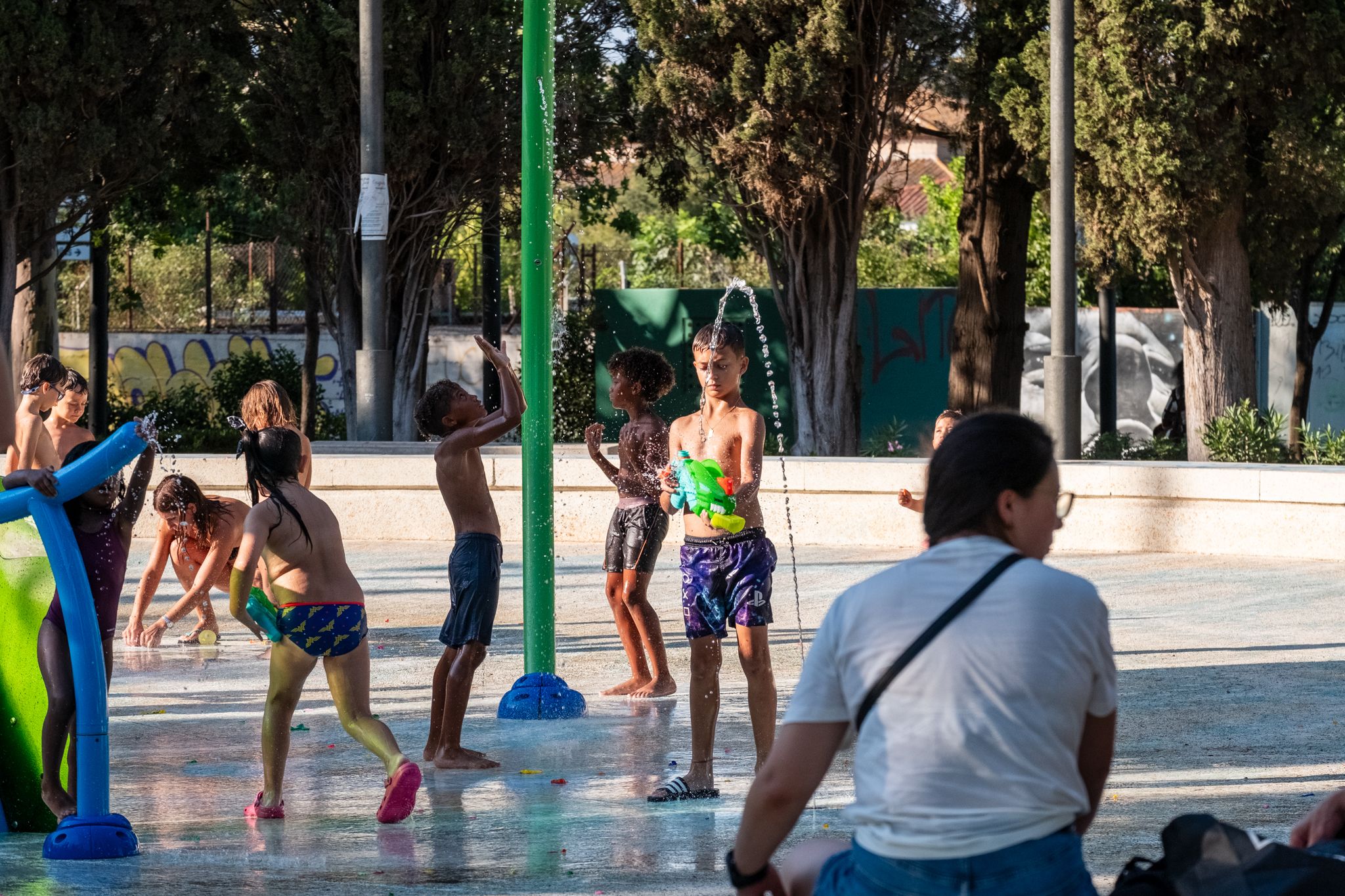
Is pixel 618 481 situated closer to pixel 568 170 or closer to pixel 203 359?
pixel 568 170

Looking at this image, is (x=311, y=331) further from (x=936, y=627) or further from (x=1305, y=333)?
(x=936, y=627)

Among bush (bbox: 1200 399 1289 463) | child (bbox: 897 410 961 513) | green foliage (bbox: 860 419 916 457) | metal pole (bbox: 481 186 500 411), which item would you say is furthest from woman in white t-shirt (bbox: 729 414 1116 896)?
metal pole (bbox: 481 186 500 411)

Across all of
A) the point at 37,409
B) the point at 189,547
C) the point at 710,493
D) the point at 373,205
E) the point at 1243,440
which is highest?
the point at 373,205

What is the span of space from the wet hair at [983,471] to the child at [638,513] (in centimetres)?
461

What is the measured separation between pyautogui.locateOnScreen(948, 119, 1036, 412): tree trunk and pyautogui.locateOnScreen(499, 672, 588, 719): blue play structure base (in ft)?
35.5

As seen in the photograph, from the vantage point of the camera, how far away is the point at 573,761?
22.1 feet

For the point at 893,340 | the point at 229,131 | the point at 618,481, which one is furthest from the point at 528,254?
the point at 893,340

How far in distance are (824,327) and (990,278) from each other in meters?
1.85

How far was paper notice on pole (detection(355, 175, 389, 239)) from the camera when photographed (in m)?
14.5

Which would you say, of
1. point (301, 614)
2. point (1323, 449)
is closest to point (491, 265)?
point (1323, 449)

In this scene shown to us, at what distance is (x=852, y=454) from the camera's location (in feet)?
60.2

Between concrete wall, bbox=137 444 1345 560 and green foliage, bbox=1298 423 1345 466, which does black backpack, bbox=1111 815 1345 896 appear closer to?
concrete wall, bbox=137 444 1345 560

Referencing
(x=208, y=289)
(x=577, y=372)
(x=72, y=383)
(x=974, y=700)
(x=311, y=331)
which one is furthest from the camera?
(x=208, y=289)

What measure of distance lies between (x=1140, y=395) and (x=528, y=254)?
2074 centimetres
